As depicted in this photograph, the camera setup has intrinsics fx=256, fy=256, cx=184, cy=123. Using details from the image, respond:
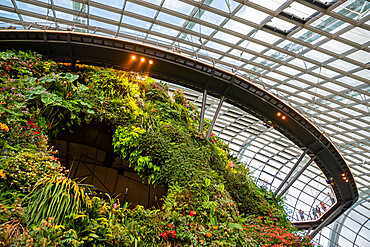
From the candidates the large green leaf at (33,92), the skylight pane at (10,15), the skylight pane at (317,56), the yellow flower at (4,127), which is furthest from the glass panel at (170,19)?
the yellow flower at (4,127)

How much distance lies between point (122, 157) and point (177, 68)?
449 centimetres

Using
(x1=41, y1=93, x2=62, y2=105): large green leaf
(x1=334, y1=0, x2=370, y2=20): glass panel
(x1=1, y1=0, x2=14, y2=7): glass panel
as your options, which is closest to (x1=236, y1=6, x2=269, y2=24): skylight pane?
(x1=334, y1=0, x2=370, y2=20): glass panel

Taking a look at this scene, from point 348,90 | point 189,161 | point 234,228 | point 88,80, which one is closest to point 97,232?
point 234,228

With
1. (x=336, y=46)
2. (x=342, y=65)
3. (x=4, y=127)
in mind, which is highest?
(x=336, y=46)

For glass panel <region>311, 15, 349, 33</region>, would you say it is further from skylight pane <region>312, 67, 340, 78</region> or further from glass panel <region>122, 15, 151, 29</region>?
glass panel <region>122, 15, 151, 29</region>

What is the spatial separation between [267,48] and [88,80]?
13.2 metres

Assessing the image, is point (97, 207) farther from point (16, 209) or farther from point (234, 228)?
point (234, 228)

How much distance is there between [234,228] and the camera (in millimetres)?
5617

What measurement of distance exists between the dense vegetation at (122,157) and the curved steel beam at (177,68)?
50 cm

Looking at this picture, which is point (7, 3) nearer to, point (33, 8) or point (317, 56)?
point (33, 8)

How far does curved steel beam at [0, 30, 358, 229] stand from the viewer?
865cm

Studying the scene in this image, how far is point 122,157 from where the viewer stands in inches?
276

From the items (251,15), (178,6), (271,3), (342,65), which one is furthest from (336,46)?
(178,6)

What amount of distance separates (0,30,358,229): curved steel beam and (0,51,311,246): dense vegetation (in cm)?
50
